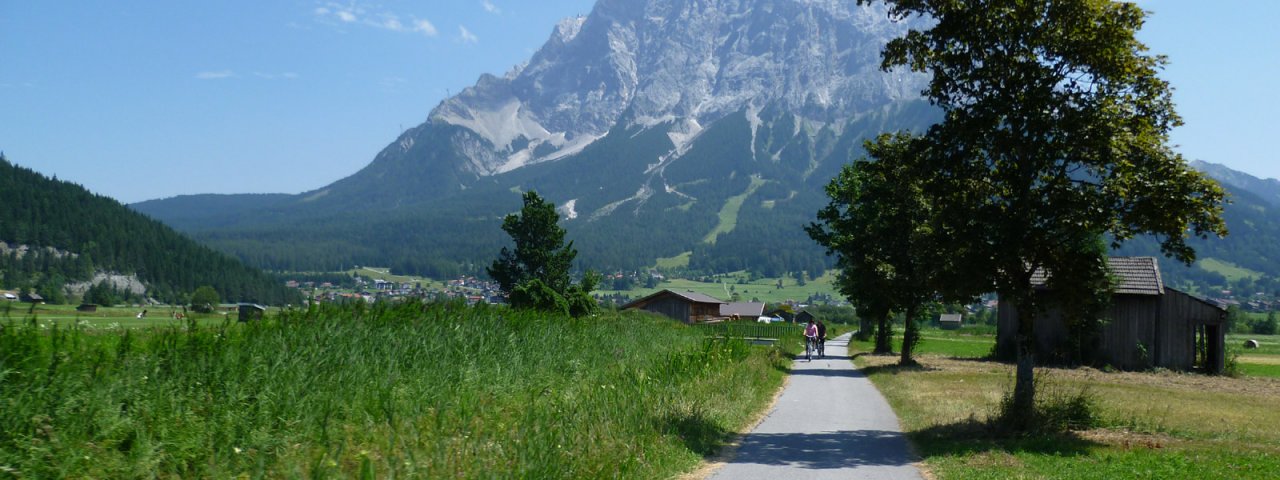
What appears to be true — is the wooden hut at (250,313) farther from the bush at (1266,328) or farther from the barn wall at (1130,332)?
the bush at (1266,328)

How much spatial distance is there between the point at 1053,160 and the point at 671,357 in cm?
905

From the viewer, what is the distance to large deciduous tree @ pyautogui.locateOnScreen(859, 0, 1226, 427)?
16.3 m

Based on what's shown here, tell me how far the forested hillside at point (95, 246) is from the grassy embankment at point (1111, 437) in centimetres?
10411

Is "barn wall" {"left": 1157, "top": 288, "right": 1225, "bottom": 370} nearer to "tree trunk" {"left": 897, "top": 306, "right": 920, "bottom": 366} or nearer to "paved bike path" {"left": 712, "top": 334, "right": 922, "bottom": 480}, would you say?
"tree trunk" {"left": 897, "top": 306, "right": 920, "bottom": 366}

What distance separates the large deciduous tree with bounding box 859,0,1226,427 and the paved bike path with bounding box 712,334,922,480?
9.90 ft

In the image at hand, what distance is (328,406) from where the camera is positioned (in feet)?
32.5

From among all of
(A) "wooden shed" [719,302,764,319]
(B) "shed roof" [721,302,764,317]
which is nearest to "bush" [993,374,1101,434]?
(A) "wooden shed" [719,302,764,319]

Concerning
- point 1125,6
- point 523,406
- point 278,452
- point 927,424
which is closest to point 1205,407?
point 927,424

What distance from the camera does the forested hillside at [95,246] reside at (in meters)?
120

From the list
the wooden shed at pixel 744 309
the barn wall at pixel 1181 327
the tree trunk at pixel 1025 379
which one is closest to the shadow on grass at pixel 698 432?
the tree trunk at pixel 1025 379

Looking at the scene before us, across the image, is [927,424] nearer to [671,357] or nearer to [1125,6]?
[671,357]

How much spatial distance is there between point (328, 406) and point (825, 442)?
869 centimetres

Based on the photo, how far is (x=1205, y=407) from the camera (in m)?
23.6

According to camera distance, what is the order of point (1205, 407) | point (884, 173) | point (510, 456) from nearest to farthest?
1. point (510, 456)
2. point (884, 173)
3. point (1205, 407)
